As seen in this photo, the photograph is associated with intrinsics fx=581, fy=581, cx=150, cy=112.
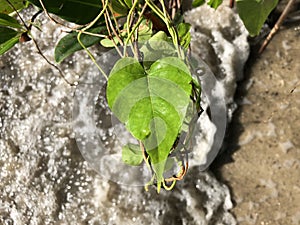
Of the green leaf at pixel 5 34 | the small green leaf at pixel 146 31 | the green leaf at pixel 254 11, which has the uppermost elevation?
the green leaf at pixel 5 34

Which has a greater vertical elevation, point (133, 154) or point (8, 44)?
point (8, 44)

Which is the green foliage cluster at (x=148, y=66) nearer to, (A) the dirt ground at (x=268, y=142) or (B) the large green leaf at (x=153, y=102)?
(B) the large green leaf at (x=153, y=102)

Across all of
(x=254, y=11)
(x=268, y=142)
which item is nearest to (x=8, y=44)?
(x=254, y=11)

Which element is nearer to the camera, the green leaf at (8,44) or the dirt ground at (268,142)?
the green leaf at (8,44)

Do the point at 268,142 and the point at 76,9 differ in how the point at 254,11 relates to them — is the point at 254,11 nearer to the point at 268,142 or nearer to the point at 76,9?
the point at 76,9

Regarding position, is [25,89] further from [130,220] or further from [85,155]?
[130,220]

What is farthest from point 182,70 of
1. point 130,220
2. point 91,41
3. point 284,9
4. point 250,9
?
point 284,9

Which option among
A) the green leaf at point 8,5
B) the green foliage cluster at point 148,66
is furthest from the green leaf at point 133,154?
the green leaf at point 8,5
